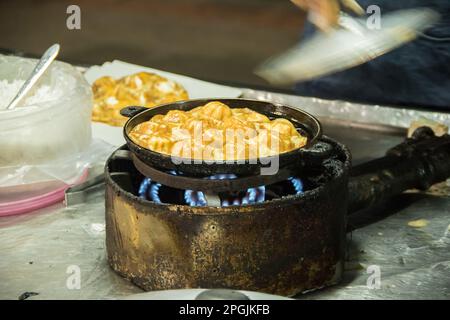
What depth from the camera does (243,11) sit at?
28.2ft

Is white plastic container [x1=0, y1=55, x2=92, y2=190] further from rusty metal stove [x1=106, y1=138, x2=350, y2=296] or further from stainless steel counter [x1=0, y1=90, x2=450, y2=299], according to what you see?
rusty metal stove [x1=106, y1=138, x2=350, y2=296]

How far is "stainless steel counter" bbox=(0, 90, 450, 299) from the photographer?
1.97m

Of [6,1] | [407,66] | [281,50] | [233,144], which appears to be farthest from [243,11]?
[233,144]

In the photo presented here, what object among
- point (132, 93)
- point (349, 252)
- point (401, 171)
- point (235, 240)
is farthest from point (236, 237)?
point (132, 93)

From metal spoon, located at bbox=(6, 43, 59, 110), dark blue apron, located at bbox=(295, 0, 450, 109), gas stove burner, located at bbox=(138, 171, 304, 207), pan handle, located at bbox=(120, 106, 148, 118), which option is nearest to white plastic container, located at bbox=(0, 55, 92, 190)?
metal spoon, located at bbox=(6, 43, 59, 110)

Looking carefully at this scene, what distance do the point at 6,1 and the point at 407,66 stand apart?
312 inches

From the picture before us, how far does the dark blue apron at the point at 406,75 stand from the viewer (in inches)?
126

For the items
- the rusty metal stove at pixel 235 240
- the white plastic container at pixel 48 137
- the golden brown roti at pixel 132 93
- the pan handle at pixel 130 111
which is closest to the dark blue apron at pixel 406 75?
the golden brown roti at pixel 132 93

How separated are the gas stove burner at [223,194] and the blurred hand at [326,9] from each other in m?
1.15

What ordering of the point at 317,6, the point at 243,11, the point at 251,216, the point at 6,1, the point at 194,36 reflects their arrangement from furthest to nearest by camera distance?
the point at 6,1
the point at 243,11
the point at 194,36
the point at 317,6
the point at 251,216

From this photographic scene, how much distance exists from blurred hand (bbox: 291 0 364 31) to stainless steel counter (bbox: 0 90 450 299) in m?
0.67

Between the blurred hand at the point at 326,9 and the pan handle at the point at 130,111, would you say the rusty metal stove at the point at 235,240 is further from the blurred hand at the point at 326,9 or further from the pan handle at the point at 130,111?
the blurred hand at the point at 326,9

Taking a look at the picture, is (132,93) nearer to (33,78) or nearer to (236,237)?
(33,78)

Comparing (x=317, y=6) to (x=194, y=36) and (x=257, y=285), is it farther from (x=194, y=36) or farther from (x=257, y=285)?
(x=194, y=36)
